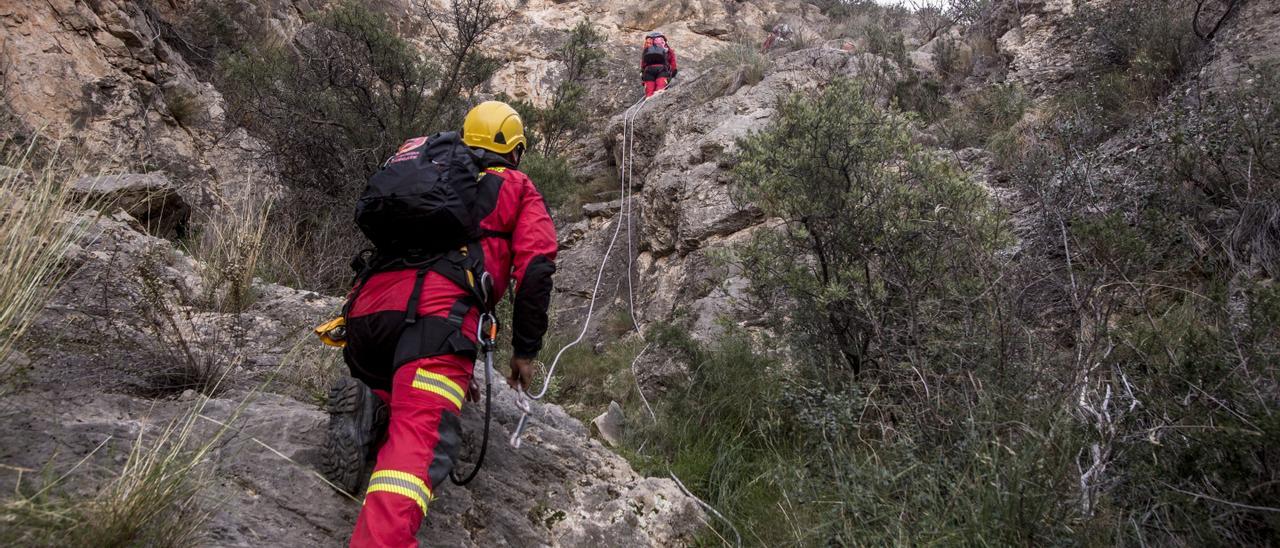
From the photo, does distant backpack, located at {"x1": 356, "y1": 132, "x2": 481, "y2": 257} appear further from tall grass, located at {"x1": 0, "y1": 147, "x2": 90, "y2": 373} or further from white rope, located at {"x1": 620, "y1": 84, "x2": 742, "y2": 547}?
white rope, located at {"x1": 620, "y1": 84, "x2": 742, "y2": 547}

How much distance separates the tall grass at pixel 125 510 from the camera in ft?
5.44

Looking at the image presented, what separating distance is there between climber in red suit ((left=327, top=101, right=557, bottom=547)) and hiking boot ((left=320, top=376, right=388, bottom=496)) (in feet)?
0.16

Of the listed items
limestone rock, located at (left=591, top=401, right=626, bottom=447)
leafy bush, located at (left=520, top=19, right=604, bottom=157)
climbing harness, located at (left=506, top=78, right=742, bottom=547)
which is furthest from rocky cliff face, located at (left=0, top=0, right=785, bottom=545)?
leafy bush, located at (left=520, top=19, right=604, bottom=157)

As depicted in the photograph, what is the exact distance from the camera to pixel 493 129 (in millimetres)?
3014

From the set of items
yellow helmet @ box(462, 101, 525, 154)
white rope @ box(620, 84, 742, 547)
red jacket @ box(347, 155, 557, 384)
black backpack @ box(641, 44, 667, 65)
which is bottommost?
white rope @ box(620, 84, 742, 547)

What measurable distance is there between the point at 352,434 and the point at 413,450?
444 millimetres

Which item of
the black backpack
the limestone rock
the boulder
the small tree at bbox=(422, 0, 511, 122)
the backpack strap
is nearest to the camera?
the backpack strap

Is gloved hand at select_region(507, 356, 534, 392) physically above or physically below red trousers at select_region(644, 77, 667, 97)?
above

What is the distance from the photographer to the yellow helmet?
9.89 feet

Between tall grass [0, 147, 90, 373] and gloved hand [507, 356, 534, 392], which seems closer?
tall grass [0, 147, 90, 373]

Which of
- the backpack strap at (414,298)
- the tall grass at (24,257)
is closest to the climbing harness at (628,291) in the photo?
the backpack strap at (414,298)

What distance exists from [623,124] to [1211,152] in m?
8.04

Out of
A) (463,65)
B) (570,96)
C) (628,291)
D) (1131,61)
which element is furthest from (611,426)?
(570,96)

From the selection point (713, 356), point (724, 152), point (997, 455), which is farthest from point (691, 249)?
point (997, 455)
